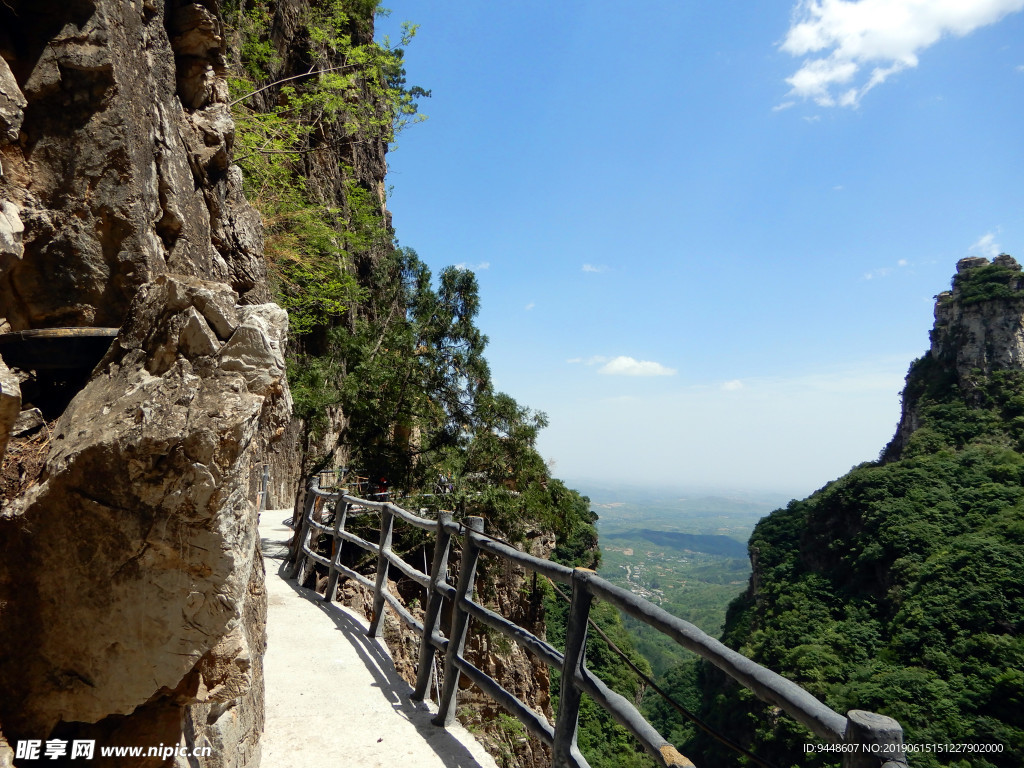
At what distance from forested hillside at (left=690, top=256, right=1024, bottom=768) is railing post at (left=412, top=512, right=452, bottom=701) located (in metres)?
19.5

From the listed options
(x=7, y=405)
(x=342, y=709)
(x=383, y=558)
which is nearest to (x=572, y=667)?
(x=342, y=709)

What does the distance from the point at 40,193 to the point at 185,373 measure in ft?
4.49

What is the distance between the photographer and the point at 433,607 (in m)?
4.12

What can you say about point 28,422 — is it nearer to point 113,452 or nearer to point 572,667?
point 113,452

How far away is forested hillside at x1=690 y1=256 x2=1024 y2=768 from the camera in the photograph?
28422mm

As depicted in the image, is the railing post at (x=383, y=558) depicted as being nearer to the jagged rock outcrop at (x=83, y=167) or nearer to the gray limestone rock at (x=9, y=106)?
the jagged rock outcrop at (x=83, y=167)

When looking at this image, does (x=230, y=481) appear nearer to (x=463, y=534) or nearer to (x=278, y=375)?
(x=278, y=375)

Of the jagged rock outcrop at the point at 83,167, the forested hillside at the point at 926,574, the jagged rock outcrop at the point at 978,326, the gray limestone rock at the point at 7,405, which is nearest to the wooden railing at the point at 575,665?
the gray limestone rock at the point at 7,405

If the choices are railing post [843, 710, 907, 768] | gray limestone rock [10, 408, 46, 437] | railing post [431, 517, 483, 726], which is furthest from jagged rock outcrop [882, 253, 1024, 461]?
Result: gray limestone rock [10, 408, 46, 437]

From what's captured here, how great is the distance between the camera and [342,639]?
565 centimetres

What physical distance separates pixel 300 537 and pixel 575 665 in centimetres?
661

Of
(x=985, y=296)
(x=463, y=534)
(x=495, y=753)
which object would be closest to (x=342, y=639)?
(x=495, y=753)

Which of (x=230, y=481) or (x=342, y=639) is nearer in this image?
(x=230, y=481)

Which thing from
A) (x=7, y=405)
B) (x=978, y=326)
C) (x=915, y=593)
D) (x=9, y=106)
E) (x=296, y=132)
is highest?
(x=978, y=326)
